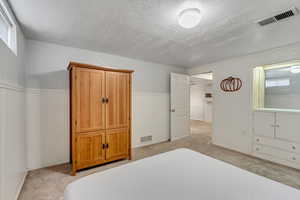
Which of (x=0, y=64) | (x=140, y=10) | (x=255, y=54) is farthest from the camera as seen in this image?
(x=255, y=54)

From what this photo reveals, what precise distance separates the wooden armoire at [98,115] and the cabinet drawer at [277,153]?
2.90 m

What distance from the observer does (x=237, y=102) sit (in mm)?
3445

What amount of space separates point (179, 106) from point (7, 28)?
13.2 feet

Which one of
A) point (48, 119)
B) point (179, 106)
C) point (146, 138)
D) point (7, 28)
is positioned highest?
point (7, 28)

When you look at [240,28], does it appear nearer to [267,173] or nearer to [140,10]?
[140,10]

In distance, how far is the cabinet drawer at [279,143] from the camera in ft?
8.50

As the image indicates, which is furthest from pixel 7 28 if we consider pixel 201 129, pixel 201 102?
pixel 201 102

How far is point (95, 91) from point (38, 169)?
1.75 meters

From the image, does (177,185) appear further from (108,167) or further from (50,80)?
(50,80)

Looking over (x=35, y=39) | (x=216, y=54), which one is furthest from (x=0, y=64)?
(x=216, y=54)

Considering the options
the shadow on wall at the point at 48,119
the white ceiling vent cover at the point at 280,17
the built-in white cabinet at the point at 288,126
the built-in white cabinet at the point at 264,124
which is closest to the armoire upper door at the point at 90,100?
the shadow on wall at the point at 48,119

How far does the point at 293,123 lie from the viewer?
2.63 m

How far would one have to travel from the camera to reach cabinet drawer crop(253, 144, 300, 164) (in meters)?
2.58

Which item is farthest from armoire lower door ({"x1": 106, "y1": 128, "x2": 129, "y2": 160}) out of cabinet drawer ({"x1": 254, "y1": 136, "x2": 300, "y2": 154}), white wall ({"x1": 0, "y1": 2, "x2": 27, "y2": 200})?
cabinet drawer ({"x1": 254, "y1": 136, "x2": 300, "y2": 154})
